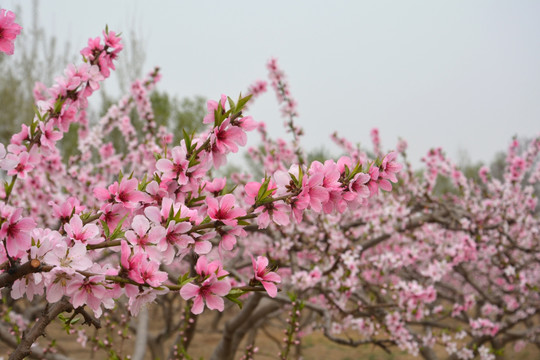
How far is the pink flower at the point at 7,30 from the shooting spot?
4.16 ft

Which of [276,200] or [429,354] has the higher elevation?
→ [429,354]

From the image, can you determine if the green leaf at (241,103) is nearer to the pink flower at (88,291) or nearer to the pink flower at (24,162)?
the pink flower at (88,291)

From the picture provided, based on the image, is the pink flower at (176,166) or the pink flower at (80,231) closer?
the pink flower at (80,231)

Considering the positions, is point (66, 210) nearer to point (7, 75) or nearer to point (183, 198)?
point (183, 198)

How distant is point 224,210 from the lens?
124 cm

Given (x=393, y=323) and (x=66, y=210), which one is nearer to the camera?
(x=66, y=210)

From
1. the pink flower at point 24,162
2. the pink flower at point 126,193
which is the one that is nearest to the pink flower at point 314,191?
the pink flower at point 126,193

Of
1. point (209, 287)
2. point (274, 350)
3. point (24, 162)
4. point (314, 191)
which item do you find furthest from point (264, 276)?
point (274, 350)

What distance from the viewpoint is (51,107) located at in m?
1.89

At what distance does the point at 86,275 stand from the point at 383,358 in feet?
29.5

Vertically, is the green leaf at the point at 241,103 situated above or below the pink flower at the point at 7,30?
below

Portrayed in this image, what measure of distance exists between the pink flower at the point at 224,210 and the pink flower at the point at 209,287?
0.41ft

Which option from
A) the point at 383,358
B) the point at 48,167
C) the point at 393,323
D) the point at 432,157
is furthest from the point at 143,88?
the point at 383,358

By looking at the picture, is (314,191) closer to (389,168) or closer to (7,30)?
(389,168)
